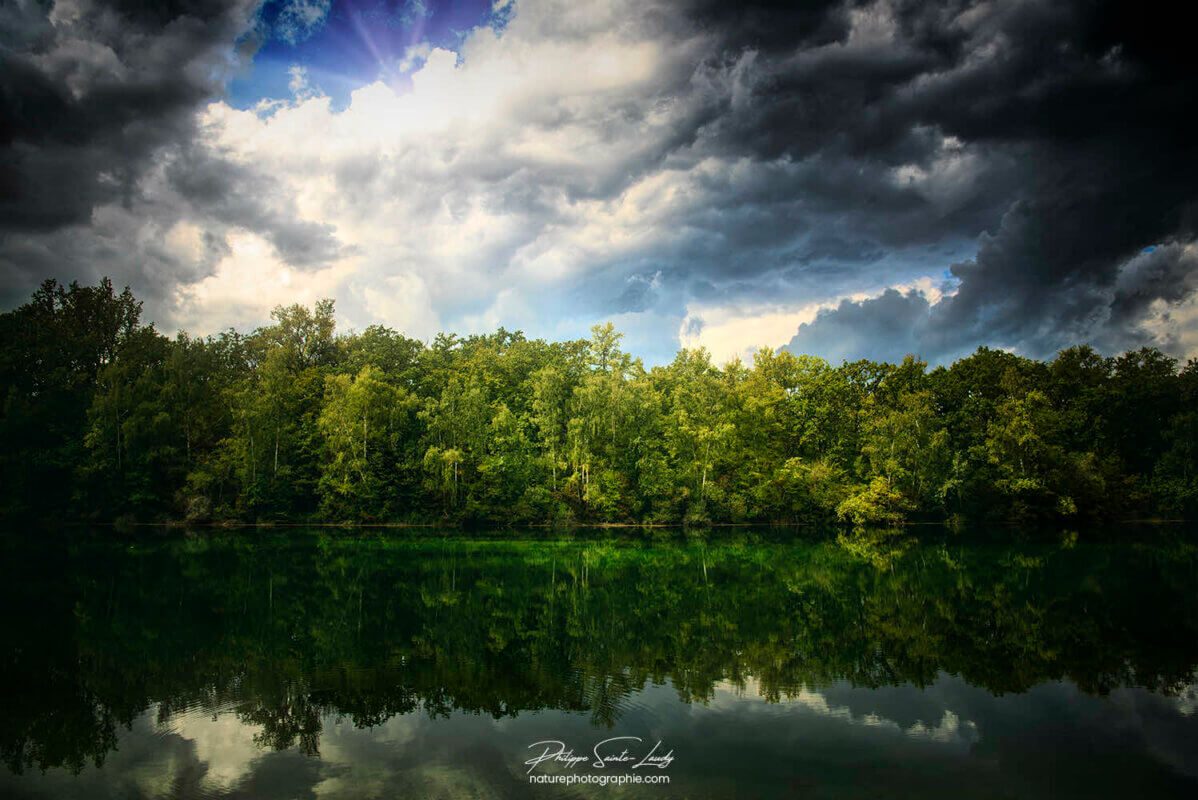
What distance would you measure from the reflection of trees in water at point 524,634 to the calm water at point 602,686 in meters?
0.10

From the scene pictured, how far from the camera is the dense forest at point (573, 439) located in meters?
57.5

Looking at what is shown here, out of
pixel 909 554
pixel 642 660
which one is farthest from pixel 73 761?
pixel 909 554

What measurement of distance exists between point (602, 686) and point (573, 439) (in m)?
48.7

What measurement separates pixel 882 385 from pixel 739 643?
59876mm

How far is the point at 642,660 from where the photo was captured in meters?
13.3
